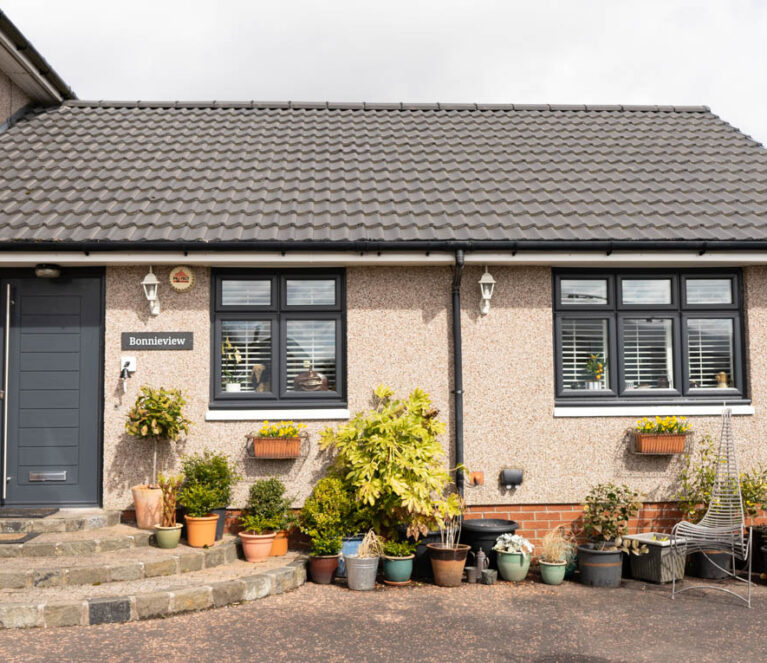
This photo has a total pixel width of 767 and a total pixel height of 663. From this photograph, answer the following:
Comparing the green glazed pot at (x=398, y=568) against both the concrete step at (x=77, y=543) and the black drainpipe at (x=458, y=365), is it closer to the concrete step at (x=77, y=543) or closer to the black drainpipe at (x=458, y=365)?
the black drainpipe at (x=458, y=365)

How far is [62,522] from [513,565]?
4.59 meters

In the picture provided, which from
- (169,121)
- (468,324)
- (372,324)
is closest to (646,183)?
(468,324)

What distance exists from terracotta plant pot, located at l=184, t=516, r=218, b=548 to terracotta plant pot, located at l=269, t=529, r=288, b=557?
650 millimetres

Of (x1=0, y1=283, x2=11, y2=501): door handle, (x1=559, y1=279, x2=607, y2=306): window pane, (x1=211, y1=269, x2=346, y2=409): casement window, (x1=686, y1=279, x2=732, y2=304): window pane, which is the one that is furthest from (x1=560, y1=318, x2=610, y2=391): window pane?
(x1=0, y1=283, x2=11, y2=501): door handle

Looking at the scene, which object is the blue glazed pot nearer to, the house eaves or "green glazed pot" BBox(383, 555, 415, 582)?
"green glazed pot" BBox(383, 555, 415, 582)

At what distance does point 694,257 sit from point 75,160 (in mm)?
7996

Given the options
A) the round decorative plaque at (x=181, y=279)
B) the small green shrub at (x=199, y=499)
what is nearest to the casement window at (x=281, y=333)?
the round decorative plaque at (x=181, y=279)

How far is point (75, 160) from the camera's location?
34.3ft

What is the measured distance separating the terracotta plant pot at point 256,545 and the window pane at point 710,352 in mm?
5082

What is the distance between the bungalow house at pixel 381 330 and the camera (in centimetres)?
838

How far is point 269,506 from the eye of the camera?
26.1 ft

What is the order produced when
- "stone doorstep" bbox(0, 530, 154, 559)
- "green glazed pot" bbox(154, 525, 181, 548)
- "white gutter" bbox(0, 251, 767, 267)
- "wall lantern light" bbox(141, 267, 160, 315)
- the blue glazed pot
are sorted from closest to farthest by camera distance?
"stone doorstep" bbox(0, 530, 154, 559), "green glazed pot" bbox(154, 525, 181, 548), the blue glazed pot, "white gutter" bbox(0, 251, 767, 267), "wall lantern light" bbox(141, 267, 160, 315)

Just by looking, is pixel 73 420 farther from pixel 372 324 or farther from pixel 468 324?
pixel 468 324

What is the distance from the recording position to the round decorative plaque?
849cm
